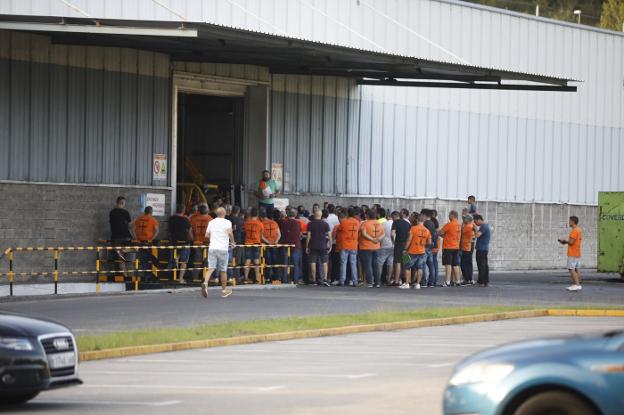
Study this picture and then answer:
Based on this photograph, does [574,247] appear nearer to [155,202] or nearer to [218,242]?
[218,242]

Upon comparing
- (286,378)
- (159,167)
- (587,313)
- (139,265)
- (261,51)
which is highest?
(261,51)

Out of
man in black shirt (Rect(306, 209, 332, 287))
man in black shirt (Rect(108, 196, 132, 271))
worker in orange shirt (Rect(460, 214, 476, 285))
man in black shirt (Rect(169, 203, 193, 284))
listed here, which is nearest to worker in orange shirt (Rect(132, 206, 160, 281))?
man in black shirt (Rect(108, 196, 132, 271))

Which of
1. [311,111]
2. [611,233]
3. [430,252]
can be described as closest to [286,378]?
[430,252]

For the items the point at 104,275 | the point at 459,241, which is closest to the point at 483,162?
the point at 459,241

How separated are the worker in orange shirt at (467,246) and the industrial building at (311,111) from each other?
4002mm

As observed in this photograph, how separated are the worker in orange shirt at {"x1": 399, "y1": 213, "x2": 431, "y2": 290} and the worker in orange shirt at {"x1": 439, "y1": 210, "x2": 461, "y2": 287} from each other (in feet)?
4.51

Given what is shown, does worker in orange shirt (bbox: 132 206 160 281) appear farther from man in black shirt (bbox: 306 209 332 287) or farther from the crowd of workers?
man in black shirt (bbox: 306 209 332 287)

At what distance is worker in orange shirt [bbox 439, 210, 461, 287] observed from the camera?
35.9 metres

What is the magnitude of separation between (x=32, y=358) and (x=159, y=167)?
23.4 m

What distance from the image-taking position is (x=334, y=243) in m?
35.5

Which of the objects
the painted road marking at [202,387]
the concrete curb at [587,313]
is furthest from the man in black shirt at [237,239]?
the painted road marking at [202,387]

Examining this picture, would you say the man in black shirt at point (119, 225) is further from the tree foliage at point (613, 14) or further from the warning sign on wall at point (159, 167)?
the tree foliage at point (613, 14)

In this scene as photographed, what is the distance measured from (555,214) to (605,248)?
8.81 meters

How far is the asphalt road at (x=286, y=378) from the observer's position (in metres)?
13.1
